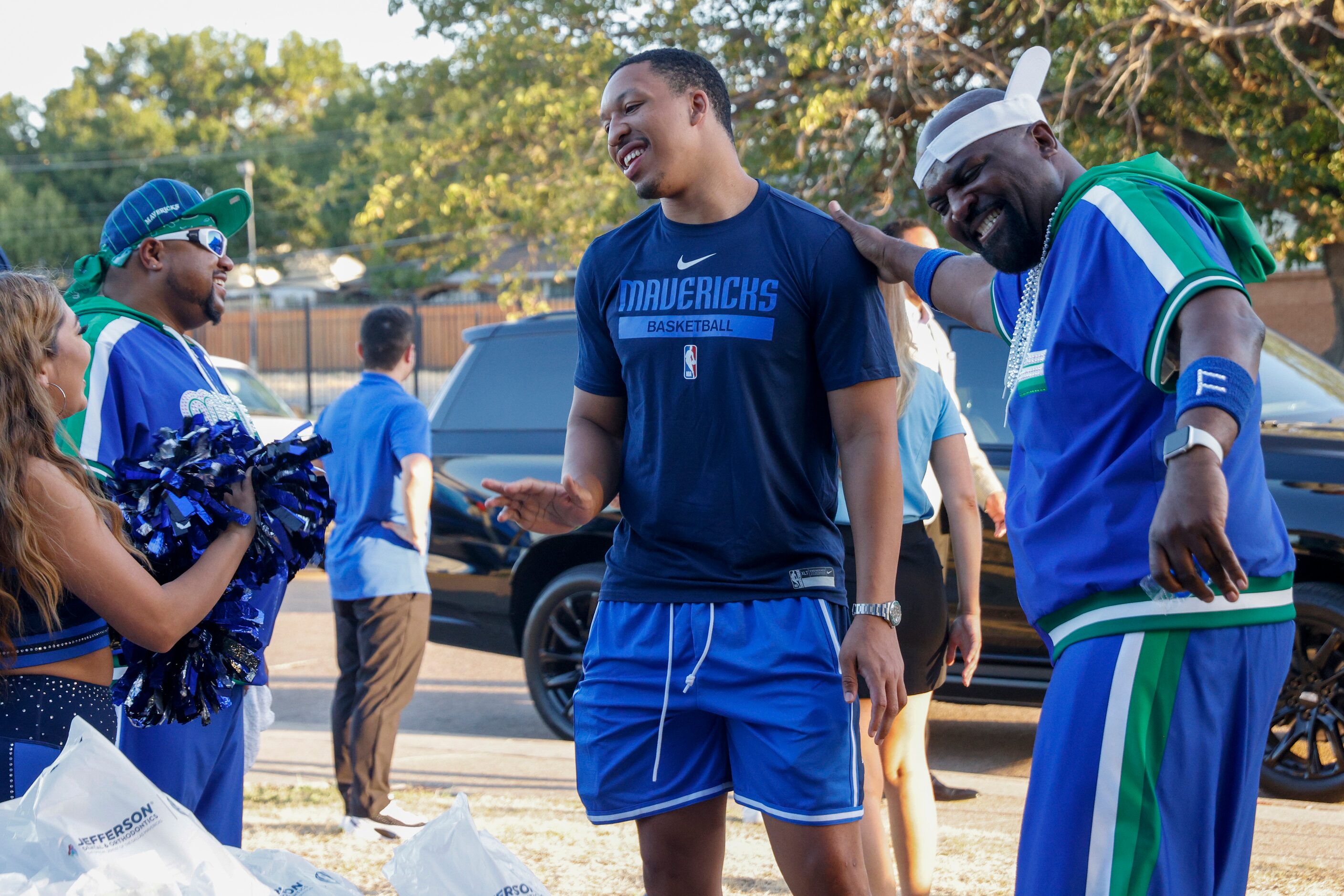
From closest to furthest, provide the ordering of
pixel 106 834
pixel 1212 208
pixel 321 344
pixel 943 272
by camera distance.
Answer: pixel 106 834 < pixel 1212 208 < pixel 943 272 < pixel 321 344

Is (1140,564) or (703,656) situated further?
(703,656)

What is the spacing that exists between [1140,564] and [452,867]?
48.9 inches

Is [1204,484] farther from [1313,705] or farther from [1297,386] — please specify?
[1297,386]

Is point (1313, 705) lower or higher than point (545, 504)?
lower

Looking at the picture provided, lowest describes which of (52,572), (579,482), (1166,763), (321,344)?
(1166,763)

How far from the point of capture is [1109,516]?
2152 mm

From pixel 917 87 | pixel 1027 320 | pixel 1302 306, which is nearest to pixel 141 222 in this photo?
pixel 1027 320

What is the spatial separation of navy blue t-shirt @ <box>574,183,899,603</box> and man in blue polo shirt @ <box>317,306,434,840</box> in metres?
2.54

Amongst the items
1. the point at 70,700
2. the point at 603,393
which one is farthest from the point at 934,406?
the point at 70,700

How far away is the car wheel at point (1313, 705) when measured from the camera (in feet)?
17.0

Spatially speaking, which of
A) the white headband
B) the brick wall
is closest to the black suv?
the white headband

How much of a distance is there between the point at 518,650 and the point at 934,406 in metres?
3.44

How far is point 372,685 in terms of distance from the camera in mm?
5121

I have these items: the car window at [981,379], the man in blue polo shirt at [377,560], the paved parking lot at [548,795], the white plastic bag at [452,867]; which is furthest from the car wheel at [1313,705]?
the white plastic bag at [452,867]
